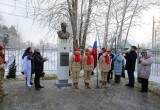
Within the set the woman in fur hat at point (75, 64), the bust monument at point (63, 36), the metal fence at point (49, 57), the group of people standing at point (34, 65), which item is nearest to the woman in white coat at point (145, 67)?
the woman in fur hat at point (75, 64)

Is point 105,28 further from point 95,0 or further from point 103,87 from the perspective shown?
point 103,87

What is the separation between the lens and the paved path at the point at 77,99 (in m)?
7.16

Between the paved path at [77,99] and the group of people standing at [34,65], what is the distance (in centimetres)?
43

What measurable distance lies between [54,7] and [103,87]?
5.98 m

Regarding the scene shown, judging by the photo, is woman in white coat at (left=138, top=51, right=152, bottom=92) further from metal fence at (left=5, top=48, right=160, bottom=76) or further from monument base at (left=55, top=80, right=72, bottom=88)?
metal fence at (left=5, top=48, right=160, bottom=76)

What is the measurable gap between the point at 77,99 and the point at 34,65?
7.79 feet

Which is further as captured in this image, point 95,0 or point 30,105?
point 95,0

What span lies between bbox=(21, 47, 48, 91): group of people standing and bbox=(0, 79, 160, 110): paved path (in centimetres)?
43

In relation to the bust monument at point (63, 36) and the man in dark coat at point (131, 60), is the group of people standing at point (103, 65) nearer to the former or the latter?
the man in dark coat at point (131, 60)

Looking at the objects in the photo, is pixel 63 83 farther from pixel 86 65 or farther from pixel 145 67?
pixel 145 67

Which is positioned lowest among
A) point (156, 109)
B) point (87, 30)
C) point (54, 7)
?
point (156, 109)

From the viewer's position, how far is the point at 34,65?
9375mm

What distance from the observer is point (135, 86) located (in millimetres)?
10797

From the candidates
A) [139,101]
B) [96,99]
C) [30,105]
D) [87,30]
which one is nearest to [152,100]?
[139,101]
